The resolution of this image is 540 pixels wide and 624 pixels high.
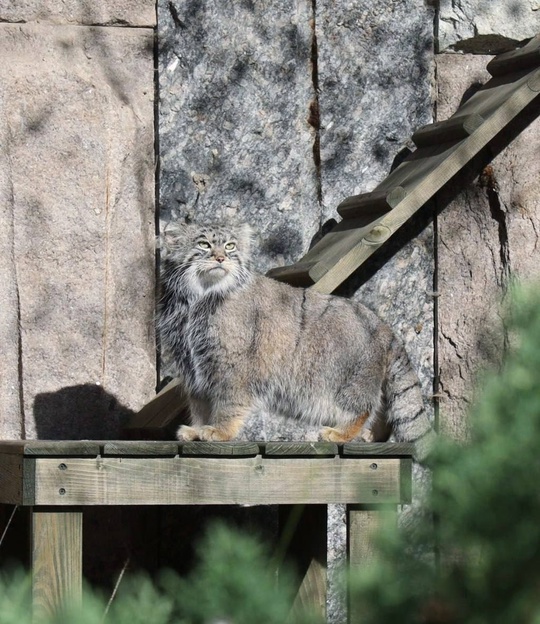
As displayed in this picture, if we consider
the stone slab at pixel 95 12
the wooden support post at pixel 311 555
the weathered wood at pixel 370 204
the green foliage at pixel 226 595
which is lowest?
the wooden support post at pixel 311 555

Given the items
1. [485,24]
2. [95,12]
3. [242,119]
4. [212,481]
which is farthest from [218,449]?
[485,24]

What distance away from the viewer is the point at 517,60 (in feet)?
16.7

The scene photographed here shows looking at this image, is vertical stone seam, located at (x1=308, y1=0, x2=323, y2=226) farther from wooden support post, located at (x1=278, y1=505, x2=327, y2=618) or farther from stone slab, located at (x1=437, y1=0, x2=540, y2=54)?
wooden support post, located at (x1=278, y1=505, x2=327, y2=618)

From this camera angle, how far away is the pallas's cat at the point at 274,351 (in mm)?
4676

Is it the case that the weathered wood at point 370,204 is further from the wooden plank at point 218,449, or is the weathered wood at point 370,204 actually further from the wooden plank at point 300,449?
the wooden plank at point 218,449

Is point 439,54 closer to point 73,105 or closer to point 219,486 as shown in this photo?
point 73,105

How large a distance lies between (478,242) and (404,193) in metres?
0.75

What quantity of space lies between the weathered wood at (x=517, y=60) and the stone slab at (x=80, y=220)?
172cm

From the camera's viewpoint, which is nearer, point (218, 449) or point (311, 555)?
point (218, 449)

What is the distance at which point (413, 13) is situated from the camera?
538 cm

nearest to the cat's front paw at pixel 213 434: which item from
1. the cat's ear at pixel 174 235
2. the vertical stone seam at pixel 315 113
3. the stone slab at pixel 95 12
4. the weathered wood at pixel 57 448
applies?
the cat's ear at pixel 174 235

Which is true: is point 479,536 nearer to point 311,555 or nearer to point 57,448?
point 57,448

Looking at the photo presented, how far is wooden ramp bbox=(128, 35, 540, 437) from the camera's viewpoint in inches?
187

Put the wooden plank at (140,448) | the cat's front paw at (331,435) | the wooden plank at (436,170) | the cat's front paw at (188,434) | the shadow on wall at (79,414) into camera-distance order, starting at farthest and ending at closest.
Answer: the shadow on wall at (79,414), the wooden plank at (436,170), the cat's front paw at (331,435), the cat's front paw at (188,434), the wooden plank at (140,448)
